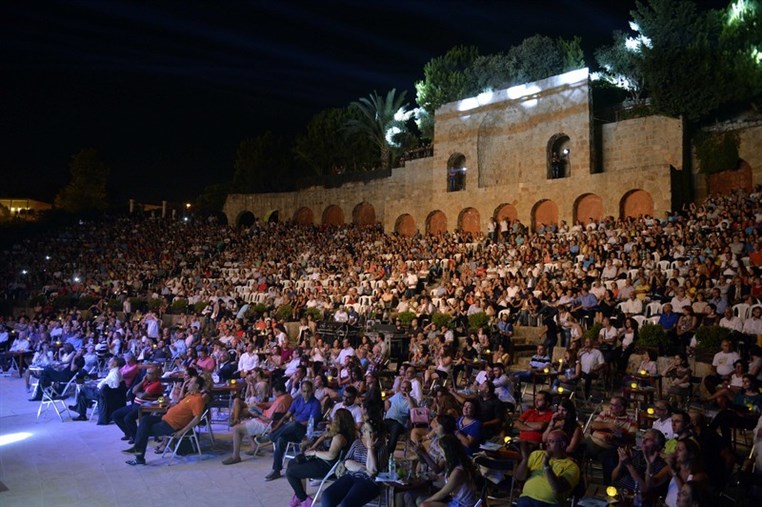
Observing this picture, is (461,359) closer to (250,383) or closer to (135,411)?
(250,383)

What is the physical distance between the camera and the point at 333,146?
4219 cm

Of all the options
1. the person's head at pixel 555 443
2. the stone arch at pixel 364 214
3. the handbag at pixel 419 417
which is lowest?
the handbag at pixel 419 417

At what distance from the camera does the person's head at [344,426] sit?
6.82m

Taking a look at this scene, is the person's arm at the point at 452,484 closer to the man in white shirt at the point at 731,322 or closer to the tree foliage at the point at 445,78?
the man in white shirt at the point at 731,322

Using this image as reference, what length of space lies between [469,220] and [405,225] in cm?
393

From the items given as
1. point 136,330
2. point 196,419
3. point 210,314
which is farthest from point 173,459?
point 210,314

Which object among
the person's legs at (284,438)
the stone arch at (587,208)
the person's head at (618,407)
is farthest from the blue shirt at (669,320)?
the stone arch at (587,208)

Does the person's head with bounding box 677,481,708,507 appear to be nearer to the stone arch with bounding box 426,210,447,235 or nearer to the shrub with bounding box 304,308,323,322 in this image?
the shrub with bounding box 304,308,323,322

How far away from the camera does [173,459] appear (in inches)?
332

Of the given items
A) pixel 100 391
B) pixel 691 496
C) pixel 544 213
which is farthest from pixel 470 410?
pixel 544 213

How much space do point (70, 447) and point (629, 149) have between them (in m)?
21.8

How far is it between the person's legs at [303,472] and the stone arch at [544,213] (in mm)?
20056

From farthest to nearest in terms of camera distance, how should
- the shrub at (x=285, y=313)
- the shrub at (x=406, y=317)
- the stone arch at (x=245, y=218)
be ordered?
the stone arch at (x=245, y=218)
the shrub at (x=285, y=313)
the shrub at (x=406, y=317)

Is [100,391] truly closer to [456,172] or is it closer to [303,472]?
[303,472]
